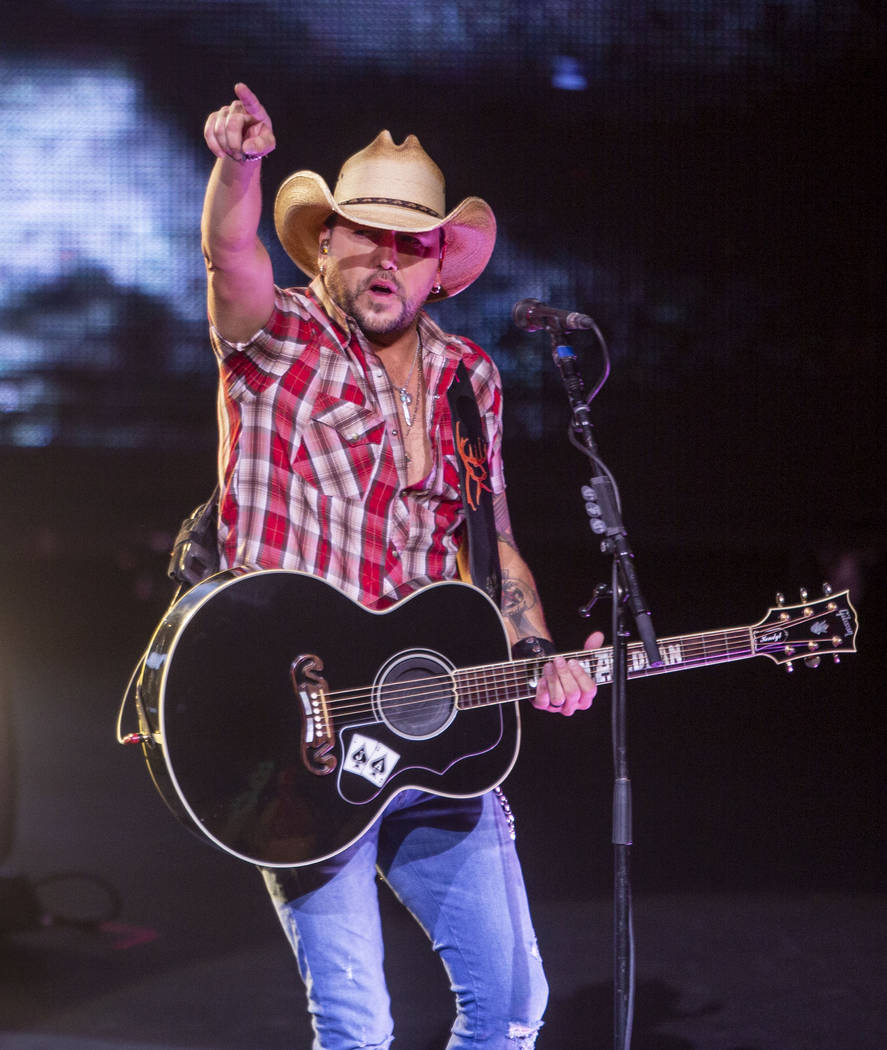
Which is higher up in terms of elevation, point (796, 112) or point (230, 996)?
point (796, 112)

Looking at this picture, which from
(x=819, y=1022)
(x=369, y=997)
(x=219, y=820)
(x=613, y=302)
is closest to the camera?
(x=219, y=820)

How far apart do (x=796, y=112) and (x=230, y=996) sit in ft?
11.2

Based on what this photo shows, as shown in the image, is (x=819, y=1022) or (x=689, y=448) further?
(x=689, y=448)

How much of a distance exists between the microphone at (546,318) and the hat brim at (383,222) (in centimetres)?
30

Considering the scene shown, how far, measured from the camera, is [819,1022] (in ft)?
11.1

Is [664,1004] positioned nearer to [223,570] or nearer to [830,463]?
[830,463]

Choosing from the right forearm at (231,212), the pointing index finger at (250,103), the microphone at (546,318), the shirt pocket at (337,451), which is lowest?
the shirt pocket at (337,451)

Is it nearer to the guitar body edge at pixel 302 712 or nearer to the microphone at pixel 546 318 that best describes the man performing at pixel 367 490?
the guitar body edge at pixel 302 712

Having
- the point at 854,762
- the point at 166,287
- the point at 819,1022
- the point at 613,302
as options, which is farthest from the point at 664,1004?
the point at 166,287

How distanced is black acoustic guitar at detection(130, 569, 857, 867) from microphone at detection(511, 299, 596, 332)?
55cm

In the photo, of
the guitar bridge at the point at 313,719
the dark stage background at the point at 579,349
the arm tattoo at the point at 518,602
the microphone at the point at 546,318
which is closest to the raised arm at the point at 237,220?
the microphone at the point at 546,318

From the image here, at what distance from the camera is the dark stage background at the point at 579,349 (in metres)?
3.46

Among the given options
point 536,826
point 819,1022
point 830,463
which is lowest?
point 819,1022

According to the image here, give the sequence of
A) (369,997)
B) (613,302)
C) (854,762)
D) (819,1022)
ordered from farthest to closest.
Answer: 1. (854,762)
2. (613,302)
3. (819,1022)
4. (369,997)
